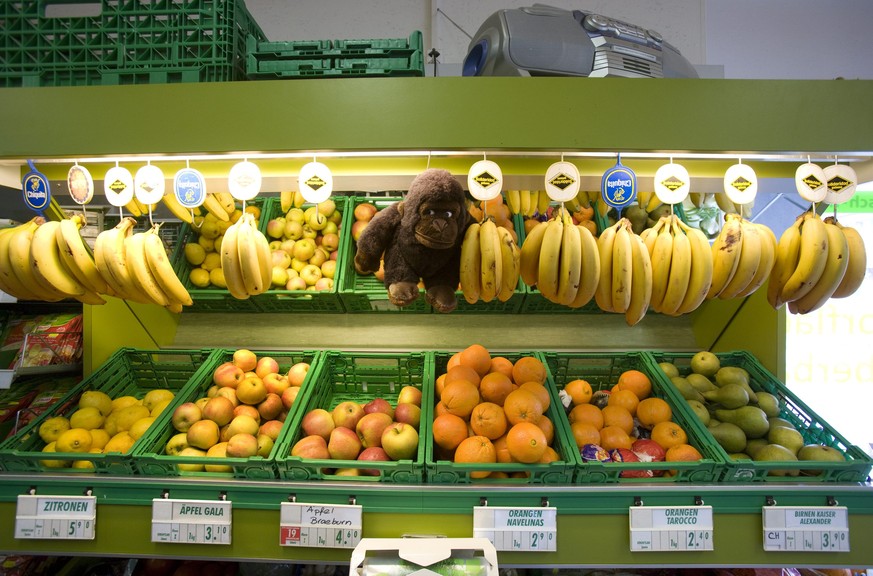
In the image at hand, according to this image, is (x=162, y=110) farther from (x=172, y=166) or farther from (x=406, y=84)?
(x=406, y=84)

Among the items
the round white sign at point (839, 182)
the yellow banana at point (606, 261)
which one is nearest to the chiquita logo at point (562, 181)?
the yellow banana at point (606, 261)

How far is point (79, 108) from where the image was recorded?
4.93 ft

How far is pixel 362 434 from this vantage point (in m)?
1.81

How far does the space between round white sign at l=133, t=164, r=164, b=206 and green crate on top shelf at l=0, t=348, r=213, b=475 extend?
87 cm

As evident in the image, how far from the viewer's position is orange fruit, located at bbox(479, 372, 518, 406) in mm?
1798

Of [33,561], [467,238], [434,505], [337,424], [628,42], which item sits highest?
[628,42]

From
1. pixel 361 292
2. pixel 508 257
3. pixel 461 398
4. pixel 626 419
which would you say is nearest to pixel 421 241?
pixel 508 257

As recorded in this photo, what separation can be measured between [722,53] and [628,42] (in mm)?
2448

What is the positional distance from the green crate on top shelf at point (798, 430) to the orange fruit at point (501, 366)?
66 cm

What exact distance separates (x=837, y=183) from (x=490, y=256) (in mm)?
1172

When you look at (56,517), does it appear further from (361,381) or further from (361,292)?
(361,292)

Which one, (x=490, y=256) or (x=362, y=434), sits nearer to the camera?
(x=490, y=256)

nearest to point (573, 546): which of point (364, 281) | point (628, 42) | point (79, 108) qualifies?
point (364, 281)

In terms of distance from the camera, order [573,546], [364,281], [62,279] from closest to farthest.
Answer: [573,546], [62,279], [364,281]
